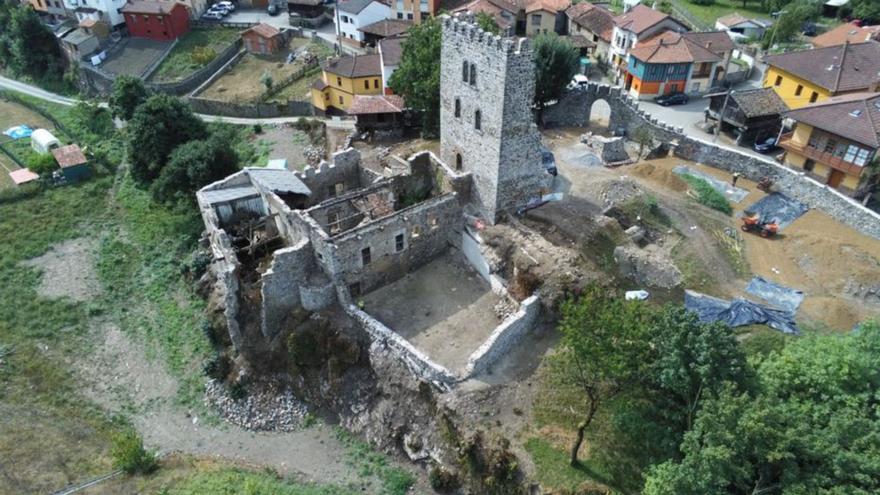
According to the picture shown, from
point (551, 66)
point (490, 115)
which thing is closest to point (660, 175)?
point (551, 66)

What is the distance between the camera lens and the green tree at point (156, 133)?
5378 cm

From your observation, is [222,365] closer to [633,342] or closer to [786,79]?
[633,342]

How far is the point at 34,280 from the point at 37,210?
11518 mm

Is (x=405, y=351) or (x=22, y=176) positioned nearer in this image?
(x=405, y=351)

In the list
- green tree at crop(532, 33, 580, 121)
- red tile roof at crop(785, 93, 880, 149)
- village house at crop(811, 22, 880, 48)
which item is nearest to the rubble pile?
green tree at crop(532, 33, 580, 121)

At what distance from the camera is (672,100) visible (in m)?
64.7

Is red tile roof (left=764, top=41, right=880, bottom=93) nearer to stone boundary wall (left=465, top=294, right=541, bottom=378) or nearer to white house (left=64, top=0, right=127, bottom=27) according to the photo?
stone boundary wall (left=465, top=294, right=541, bottom=378)

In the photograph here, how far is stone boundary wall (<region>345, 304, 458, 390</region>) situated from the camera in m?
32.9

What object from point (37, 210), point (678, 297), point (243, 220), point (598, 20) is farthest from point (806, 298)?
point (37, 210)

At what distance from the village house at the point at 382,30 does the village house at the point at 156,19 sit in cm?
2912

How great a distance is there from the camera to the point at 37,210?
2254 inches

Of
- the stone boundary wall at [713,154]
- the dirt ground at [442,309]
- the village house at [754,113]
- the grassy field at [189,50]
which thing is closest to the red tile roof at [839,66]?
the village house at [754,113]

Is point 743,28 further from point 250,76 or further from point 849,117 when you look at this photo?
point 250,76

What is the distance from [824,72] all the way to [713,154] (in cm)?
1577
